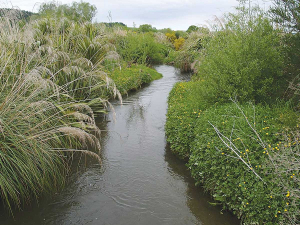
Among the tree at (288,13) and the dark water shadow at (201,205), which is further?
the tree at (288,13)

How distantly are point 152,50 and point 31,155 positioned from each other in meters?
18.8

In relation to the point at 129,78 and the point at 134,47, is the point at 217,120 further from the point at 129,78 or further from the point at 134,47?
the point at 134,47

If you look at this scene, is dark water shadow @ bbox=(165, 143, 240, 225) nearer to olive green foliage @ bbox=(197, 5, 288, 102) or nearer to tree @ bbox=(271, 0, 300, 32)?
olive green foliage @ bbox=(197, 5, 288, 102)

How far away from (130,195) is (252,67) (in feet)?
11.2

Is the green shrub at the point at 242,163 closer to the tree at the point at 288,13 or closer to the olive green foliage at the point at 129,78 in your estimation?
the tree at the point at 288,13

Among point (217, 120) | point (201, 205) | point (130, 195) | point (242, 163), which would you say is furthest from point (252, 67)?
point (130, 195)

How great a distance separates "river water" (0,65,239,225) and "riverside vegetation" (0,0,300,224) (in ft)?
0.85

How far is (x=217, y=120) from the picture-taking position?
494 centimetres

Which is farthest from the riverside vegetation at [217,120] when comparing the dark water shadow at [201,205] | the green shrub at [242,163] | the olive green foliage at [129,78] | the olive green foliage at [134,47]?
the olive green foliage at [134,47]

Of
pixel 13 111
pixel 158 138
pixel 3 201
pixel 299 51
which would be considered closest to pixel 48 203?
pixel 3 201

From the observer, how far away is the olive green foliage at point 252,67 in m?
5.44

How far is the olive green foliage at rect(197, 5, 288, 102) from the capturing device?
5.44 meters

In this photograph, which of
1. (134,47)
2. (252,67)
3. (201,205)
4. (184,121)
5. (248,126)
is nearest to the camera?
(201,205)

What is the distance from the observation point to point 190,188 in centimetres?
477
